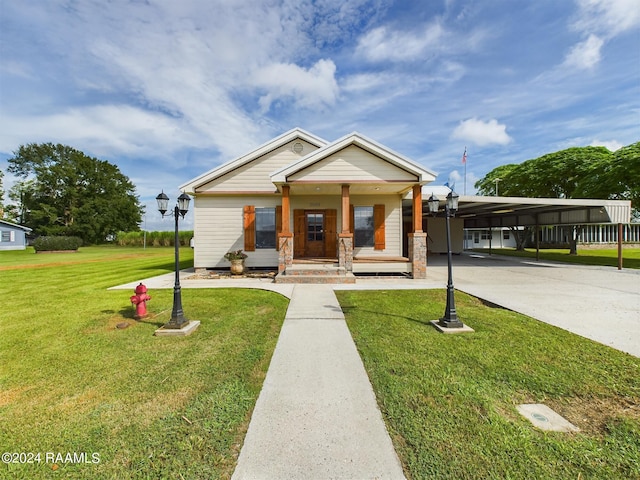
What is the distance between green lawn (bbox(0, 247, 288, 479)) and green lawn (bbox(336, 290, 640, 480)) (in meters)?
1.55

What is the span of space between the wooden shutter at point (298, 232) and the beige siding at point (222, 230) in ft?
3.01

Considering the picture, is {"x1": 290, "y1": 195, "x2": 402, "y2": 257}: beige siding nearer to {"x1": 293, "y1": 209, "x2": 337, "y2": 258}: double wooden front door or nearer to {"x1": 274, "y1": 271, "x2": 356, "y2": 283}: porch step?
{"x1": 293, "y1": 209, "x2": 337, "y2": 258}: double wooden front door

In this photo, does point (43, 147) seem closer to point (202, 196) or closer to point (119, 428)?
point (202, 196)

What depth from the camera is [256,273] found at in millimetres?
Answer: 11023

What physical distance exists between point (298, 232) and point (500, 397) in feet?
31.0

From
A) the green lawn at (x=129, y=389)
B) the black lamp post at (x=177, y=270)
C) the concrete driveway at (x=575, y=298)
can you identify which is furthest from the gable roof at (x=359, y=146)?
the green lawn at (x=129, y=389)

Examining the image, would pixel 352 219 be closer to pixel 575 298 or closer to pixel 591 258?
pixel 575 298

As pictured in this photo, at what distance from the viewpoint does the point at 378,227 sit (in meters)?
11.6

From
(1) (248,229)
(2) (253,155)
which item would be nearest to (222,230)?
(1) (248,229)

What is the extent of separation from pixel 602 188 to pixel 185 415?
986 inches

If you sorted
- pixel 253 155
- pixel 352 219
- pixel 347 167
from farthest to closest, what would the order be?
pixel 352 219 → pixel 253 155 → pixel 347 167

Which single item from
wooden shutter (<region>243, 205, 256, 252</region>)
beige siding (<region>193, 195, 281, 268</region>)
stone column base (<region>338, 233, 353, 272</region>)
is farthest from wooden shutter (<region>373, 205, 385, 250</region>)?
wooden shutter (<region>243, 205, 256, 252</region>)

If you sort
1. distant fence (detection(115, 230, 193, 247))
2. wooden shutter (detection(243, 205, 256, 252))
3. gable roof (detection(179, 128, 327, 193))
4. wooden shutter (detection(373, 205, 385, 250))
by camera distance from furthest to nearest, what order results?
distant fence (detection(115, 230, 193, 247)) < wooden shutter (detection(373, 205, 385, 250)) < wooden shutter (detection(243, 205, 256, 252)) < gable roof (detection(179, 128, 327, 193))

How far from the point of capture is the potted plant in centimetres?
1059
